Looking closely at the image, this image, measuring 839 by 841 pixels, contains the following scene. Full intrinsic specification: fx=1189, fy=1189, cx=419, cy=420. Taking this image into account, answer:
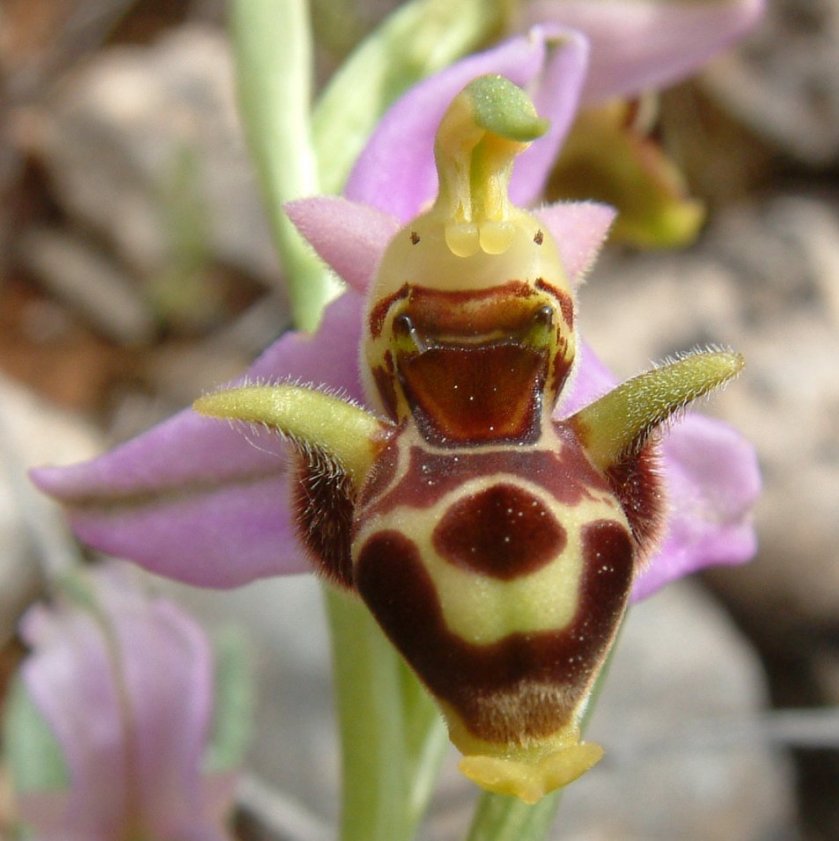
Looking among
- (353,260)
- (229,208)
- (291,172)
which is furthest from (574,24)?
(229,208)

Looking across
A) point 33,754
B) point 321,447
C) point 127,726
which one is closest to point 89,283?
point 33,754

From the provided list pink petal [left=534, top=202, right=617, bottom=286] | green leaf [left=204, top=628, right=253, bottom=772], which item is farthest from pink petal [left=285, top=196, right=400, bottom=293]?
green leaf [left=204, top=628, right=253, bottom=772]

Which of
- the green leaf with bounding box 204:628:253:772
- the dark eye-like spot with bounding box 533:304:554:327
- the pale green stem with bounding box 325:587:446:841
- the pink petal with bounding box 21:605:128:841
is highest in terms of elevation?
the dark eye-like spot with bounding box 533:304:554:327

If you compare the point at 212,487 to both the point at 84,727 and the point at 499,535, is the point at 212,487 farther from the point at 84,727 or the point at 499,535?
the point at 84,727

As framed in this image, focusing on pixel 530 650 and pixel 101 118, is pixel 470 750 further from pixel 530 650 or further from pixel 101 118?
pixel 101 118

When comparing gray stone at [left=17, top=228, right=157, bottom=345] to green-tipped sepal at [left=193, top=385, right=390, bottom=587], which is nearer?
green-tipped sepal at [left=193, top=385, right=390, bottom=587]

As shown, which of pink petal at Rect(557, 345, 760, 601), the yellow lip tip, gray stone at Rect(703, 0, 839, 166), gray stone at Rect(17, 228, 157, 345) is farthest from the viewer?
gray stone at Rect(17, 228, 157, 345)

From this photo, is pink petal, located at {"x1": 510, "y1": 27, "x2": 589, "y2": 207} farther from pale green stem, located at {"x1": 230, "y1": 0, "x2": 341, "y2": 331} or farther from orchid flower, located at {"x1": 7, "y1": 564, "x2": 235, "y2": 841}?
orchid flower, located at {"x1": 7, "y1": 564, "x2": 235, "y2": 841}

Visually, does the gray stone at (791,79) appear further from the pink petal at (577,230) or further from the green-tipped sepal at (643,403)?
the green-tipped sepal at (643,403)
